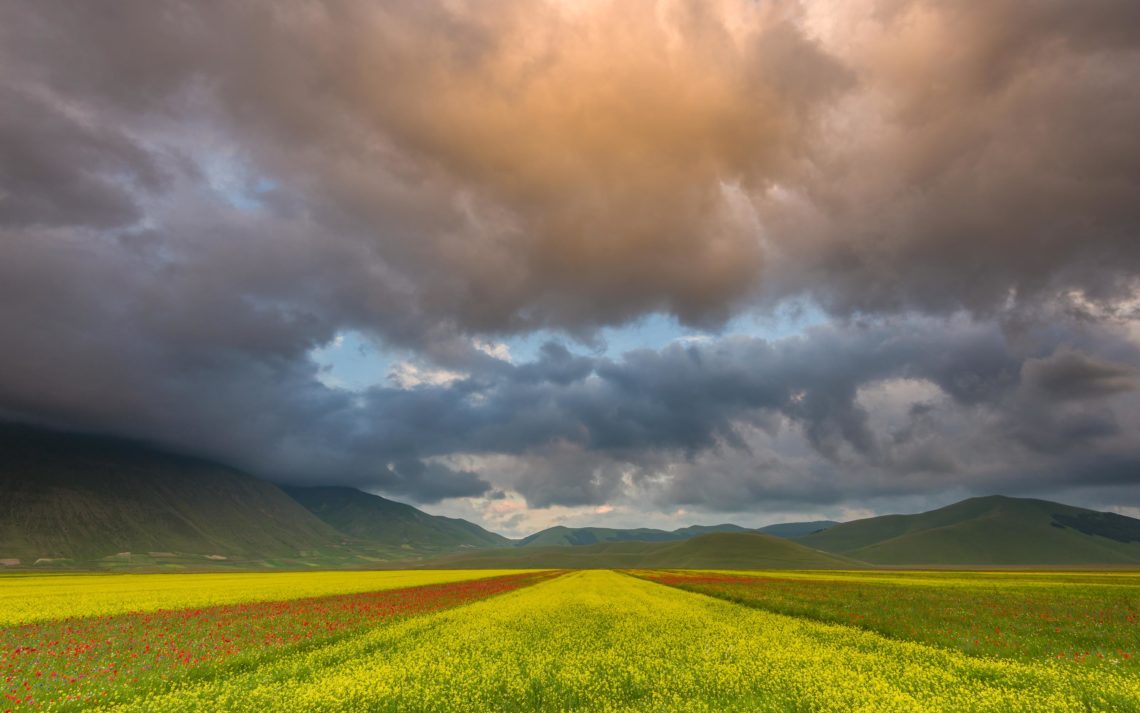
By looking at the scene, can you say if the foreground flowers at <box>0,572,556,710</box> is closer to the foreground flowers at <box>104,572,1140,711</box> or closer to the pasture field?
the pasture field

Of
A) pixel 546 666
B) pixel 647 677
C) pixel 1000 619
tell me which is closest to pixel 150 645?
pixel 546 666

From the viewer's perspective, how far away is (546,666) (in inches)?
776

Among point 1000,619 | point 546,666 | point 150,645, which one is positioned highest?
point 546,666

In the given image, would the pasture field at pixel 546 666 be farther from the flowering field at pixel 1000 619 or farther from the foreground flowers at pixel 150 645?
the flowering field at pixel 1000 619

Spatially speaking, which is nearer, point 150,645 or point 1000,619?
point 150,645

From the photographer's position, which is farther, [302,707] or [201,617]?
[201,617]

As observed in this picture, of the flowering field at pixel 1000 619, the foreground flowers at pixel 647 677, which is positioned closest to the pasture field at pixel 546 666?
the foreground flowers at pixel 647 677

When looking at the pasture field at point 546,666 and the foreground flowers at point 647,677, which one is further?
the pasture field at point 546,666

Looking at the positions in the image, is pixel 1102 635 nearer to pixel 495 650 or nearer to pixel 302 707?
pixel 495 650

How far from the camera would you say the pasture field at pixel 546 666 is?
1559 cm

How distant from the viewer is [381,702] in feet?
50.8

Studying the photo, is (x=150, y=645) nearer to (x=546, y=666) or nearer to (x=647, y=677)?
(x=546, y=666)

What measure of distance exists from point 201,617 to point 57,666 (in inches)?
665

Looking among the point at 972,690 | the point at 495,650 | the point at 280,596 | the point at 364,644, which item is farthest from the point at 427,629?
the point at 280,596
